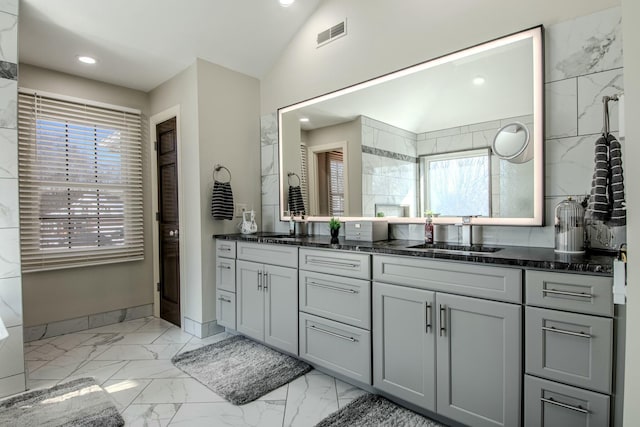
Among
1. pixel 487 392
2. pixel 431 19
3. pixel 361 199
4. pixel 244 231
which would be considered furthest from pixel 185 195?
pixel 487 392

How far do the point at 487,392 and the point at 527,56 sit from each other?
72.4 inches

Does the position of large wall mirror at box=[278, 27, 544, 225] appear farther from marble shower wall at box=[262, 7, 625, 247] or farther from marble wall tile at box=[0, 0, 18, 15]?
marble wall tile at box=[0, 0, 18, 15]

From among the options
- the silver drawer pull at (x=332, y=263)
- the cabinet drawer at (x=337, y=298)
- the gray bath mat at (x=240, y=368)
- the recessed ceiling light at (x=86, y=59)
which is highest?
the recessed ceiling light at (x=86, y=59)

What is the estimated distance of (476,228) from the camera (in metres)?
2.28

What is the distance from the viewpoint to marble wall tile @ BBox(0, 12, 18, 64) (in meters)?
2.29

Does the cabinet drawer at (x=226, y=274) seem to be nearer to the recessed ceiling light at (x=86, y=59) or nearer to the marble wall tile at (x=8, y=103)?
the marble wall tile at (x=8, y=103)

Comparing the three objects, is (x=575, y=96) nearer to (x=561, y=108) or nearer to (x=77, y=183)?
(x=561, y=108)

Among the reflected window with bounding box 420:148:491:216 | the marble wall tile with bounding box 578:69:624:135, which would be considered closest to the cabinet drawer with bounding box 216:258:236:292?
the reflected window with bounding box 420:148:491:216

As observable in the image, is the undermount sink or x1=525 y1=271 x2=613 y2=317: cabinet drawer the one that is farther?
the undermount sink

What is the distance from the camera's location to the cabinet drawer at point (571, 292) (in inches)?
55.9

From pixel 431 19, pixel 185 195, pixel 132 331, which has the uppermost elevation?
pixel 431 19

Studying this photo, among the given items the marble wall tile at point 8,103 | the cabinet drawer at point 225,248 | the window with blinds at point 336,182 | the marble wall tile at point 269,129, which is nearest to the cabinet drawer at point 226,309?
the cabinet drawer at point 225,248

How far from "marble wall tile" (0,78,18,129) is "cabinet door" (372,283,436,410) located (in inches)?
101

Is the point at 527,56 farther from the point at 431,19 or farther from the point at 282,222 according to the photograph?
the point at 282,222
